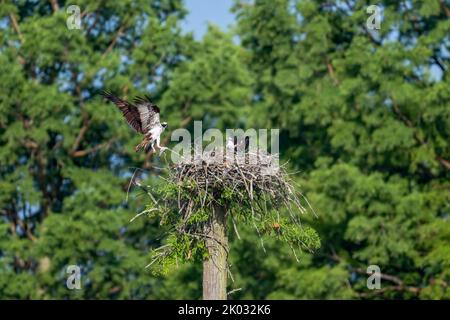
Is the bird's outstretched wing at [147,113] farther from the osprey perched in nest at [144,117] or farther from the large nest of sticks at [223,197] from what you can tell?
the large nest of sticks at [223,197]

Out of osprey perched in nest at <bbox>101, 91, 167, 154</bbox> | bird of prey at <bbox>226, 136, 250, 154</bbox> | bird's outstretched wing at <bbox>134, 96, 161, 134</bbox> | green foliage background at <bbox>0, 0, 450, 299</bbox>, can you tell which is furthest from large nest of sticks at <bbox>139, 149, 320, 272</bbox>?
green foliage background at <bbox>0, 0, 450, 299</bbox>

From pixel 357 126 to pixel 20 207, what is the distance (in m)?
9.06

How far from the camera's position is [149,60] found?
37.2 metres

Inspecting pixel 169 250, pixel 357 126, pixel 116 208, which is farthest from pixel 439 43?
pixel 169 250

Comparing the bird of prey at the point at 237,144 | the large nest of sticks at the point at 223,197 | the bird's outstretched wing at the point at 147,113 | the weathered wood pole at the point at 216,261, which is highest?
the bird's outstretched wing at the point at 147,113

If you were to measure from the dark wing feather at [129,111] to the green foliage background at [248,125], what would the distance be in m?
14.8

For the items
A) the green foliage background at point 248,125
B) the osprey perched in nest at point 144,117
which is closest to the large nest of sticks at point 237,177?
the osprey perched in nest at point 144,117

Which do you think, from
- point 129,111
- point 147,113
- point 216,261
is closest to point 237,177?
point 216,261

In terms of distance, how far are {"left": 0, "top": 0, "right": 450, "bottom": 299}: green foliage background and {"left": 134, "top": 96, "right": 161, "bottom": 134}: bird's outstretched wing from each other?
48.5ft

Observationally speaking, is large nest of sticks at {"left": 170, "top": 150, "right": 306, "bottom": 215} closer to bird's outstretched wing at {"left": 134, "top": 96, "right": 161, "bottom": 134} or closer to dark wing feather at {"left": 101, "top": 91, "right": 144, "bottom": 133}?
bird's outstretched wing at {"left": 134, "top": 96, "right": 161, "bottom": 134}

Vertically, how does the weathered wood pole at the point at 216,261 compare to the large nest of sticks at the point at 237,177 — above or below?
below

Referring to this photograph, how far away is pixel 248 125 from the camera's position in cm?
3616

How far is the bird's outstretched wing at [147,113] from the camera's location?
723 inches

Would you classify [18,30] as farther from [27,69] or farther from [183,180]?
[183,180]
